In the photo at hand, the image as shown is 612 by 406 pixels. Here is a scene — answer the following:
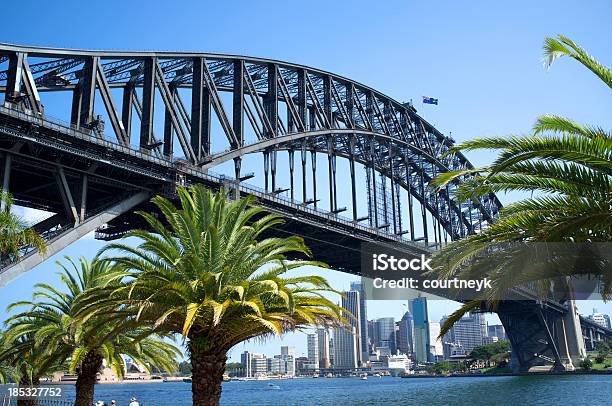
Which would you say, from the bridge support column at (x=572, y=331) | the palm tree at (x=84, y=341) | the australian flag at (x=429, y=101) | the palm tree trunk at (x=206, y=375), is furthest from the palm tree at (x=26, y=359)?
the bridge support column at (x=572, y=331)

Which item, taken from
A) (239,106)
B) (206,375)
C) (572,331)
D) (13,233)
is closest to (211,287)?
(206,375)

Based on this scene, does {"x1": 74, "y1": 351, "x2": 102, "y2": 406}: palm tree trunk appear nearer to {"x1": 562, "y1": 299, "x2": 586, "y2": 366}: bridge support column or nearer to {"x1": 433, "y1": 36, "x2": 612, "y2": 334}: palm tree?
{"x1": 433, "y1": 36, "x2": 612, "y2": 334}: palm tree

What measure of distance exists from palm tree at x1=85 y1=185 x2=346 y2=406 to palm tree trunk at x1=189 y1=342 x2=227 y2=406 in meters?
0.03

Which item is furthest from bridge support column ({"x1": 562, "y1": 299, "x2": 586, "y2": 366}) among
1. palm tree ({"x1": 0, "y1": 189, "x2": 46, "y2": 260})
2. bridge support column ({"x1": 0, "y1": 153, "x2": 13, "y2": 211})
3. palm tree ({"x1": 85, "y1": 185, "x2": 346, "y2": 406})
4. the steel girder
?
palm tree ({"x1": 0, "y1": 189, "x2": 46, "y2": 260})

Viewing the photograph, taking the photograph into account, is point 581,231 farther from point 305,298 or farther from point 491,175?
point 305,298

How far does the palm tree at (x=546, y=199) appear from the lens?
1298 centimetres

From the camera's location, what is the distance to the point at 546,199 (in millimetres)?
14453

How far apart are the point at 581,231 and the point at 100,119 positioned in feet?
110

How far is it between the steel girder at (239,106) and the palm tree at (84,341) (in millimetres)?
13491

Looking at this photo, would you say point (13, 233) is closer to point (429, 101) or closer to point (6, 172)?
point (6, 172)

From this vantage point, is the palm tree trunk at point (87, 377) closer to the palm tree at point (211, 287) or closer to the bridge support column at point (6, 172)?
the palm tree at point (211, 287)

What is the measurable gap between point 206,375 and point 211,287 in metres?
2.55

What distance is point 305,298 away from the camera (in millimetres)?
19328

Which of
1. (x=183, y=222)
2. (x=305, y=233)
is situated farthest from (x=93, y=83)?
(x=305, y=233)
